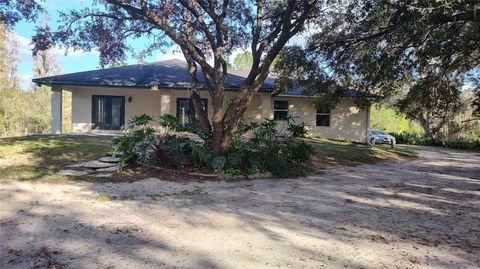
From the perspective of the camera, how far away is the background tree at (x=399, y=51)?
9383 mm

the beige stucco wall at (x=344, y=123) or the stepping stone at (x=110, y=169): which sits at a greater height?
the beige stucco wall at (x=344, y=123)

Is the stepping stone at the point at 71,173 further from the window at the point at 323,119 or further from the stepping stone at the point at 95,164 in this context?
the window at the point at 323,119

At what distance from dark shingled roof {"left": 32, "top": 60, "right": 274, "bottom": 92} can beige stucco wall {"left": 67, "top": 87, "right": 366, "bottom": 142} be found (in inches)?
25.1

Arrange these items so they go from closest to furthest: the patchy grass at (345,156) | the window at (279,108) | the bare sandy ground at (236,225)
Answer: the bare sandy ground at (236,225) < the patchy grass at (345,156) < the window at (279,108)

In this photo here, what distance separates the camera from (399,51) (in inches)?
484

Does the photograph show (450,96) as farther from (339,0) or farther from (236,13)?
(236,13)

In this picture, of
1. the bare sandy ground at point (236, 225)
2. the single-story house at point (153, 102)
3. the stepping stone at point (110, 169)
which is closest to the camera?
the bare sandy ground at point (236, 225)

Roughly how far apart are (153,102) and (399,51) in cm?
1271

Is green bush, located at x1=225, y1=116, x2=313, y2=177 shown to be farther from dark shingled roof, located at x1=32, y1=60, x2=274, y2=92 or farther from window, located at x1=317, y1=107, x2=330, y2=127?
window, located at x1=317, y1=107, x2=330, y2=127

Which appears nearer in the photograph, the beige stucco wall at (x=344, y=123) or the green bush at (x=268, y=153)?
the green bush at (x=268, y=153)

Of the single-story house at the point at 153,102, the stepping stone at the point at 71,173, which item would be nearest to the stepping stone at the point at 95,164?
the stepping stone at the point at 71,173

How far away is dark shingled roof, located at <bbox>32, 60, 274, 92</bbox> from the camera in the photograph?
18.6 metres

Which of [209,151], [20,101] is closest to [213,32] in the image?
[209,151]

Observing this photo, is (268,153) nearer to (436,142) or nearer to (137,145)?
(137,145)
